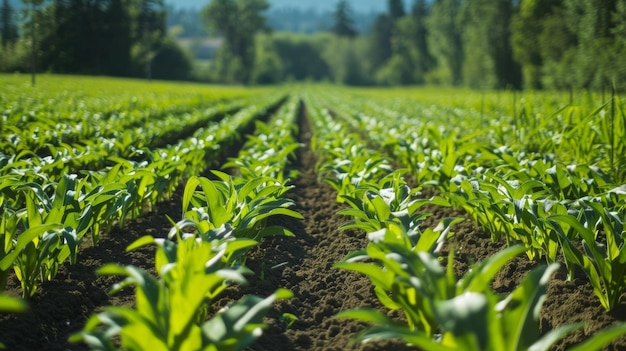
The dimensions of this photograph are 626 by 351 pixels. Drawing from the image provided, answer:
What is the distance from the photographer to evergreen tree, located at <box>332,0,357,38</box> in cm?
10344

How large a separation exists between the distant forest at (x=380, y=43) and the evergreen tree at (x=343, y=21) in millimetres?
180

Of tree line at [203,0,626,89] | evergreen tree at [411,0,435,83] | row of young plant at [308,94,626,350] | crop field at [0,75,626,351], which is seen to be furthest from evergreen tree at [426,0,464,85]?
row of young plant at [308,94,626,350]

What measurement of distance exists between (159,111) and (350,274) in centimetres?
1213

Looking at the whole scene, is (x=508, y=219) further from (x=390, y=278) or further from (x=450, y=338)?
(x=450, y=338)

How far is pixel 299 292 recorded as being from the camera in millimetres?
3809

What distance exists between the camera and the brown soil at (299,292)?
3004 millimetres

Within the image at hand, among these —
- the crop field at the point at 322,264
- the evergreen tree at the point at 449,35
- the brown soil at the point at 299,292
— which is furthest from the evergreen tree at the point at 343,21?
the brown soil at the point at 299,292

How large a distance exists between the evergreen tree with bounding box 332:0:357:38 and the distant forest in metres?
0.18

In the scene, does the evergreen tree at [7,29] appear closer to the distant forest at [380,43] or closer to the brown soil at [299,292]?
the distant forest at [380,43]

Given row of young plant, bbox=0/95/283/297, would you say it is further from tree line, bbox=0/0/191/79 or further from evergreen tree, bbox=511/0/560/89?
tree line, bbox=0/0/191/79

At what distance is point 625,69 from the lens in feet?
57.5

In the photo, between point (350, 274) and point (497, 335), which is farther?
point (350, 274)

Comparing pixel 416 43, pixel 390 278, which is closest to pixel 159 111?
pixel 390 278

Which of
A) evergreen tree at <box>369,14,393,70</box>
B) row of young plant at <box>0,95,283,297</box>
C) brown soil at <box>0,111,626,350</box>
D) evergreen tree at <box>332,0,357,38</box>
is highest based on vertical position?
evergreen tree at <box>332,0,357,38</box>
